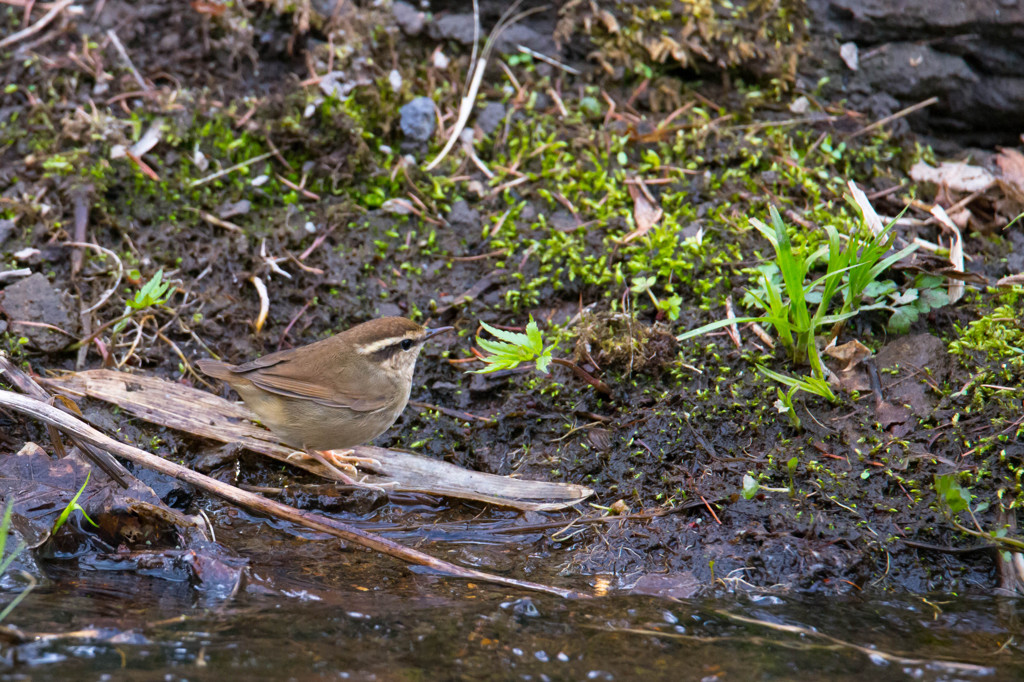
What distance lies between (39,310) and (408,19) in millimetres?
4204

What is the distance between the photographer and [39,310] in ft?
20.6

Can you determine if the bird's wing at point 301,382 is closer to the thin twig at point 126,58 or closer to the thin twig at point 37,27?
the thin twig at point 126,58

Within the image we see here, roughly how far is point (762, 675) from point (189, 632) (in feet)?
8.37

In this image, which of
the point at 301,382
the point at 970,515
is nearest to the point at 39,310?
the point at 301,382

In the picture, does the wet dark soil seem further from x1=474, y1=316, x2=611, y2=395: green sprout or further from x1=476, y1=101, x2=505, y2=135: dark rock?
x1=474, y1=316, x2=611, y2=395: green sprout

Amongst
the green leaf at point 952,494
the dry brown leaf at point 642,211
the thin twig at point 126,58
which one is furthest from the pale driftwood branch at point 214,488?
the thin twig at point 126,58

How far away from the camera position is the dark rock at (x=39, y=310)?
6.16 meters

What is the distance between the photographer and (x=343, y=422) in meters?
5.76

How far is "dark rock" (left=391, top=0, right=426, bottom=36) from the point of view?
26.1 feet

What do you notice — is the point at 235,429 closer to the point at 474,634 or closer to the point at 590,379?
the point at 590,379

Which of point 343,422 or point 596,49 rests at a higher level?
point 596,49

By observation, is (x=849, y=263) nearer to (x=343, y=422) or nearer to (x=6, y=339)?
(x=343, y=422)

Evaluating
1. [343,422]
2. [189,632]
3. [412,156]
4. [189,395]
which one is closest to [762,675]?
[189,632]

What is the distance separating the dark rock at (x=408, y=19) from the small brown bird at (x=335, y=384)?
344 cm
